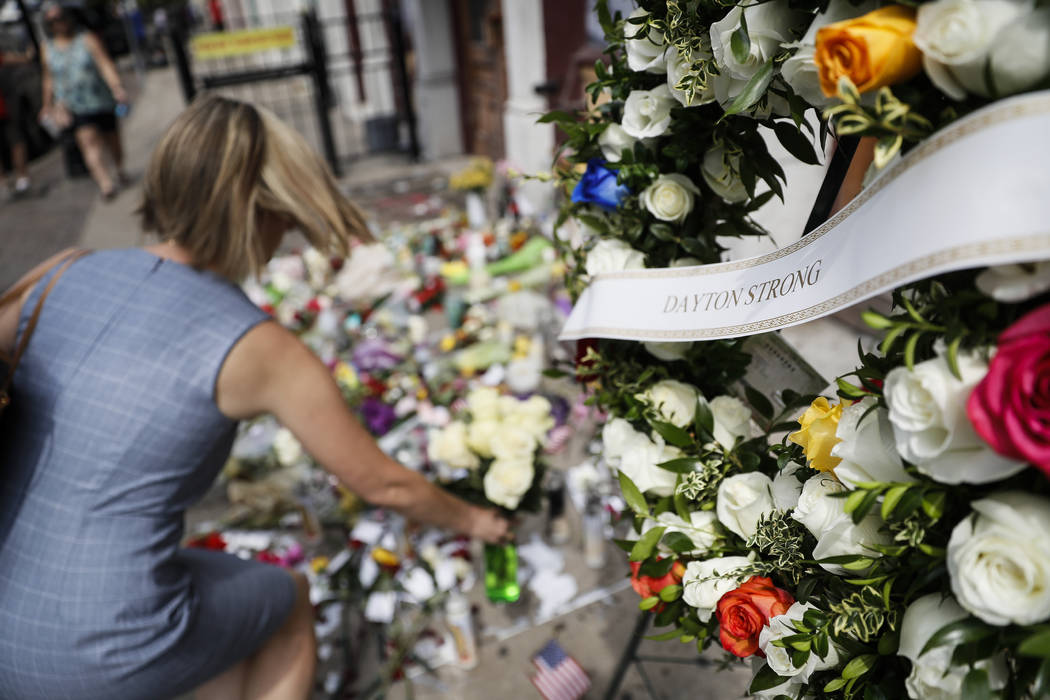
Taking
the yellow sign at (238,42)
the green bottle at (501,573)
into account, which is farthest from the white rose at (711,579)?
the yellow sign at (238,42)

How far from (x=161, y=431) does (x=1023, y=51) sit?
4.93 ft

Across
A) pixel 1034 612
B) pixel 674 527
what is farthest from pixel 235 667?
pixel 1034 612

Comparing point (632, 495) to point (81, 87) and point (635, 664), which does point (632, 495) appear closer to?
point (635, 664)

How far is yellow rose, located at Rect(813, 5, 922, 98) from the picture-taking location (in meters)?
0.53

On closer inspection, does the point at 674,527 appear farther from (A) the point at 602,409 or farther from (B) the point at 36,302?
(B) the point at 36,302

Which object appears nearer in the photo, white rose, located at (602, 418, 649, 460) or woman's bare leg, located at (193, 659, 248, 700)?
white rose, located at (602, 418, 649, 460)

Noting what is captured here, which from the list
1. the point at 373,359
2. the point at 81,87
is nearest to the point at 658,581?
the point at 373,359

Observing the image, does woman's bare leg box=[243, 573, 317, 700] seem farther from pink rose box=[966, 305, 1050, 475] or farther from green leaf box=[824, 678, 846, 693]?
pink rose box=[966, 305, 1050, 475]

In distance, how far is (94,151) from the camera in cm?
689

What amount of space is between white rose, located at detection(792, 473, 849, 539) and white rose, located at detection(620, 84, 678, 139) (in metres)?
0.52

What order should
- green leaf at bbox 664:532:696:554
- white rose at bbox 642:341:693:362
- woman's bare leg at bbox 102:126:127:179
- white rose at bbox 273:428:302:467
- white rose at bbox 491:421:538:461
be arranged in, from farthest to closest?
woman's bare leg at bbox 102:126:127:179 → white rose at bbox 273:428:302:467 → white rose at bbox 491:421:538:461 → white rose at bbox 642:341:693:362 → green leaf at bbox 664:532:696:554

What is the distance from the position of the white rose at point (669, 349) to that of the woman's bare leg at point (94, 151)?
767 cm

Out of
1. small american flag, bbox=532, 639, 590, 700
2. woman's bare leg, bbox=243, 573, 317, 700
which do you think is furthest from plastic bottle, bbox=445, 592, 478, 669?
woman's bare leg, bbox=243, 573, 317, 700

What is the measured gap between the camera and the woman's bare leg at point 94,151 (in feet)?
22.4
